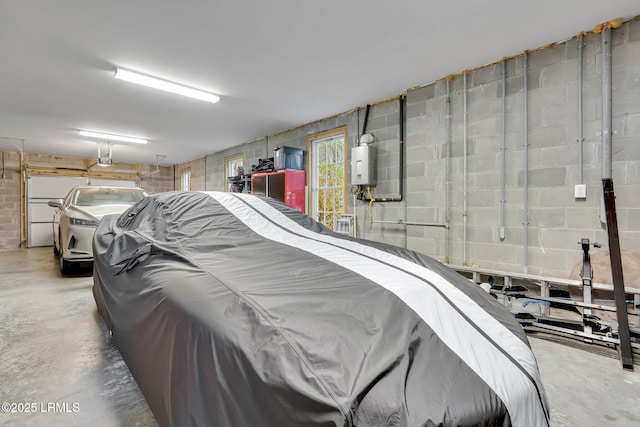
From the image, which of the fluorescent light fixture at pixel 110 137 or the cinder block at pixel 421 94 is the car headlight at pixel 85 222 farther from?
the cinder block at pixel 421 94

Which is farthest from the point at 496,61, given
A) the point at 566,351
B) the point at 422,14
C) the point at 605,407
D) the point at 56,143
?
the point at 56,143

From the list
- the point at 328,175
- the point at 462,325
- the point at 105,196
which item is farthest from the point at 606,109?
the point at 105,196

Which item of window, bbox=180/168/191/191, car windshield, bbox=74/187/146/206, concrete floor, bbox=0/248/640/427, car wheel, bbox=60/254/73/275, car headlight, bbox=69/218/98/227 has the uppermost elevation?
window, bbox=180/168/191/191

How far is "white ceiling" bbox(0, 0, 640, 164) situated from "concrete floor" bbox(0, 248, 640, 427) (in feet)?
8.98

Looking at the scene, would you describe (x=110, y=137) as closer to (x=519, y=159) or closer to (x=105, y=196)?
(x=105, y=196)

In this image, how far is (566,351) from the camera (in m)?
2.23

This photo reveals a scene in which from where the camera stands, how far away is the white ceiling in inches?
102

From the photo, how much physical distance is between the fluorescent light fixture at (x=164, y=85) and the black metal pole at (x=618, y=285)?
471 centimetres

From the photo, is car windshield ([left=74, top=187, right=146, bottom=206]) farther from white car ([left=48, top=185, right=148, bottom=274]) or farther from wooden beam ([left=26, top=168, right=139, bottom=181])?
wooden beam ([left=26, top=168, right=139, bottom=181])

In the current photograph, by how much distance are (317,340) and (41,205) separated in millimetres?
10945

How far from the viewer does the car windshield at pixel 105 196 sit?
4816 mm

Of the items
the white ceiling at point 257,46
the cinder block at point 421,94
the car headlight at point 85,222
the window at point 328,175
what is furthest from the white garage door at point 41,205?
the cinder block at point 421,94

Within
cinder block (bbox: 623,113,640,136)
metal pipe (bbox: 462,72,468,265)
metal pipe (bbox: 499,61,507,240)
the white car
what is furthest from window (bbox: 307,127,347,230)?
cinder block (bbox: 623,113,640,136)

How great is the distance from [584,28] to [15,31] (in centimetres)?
549
